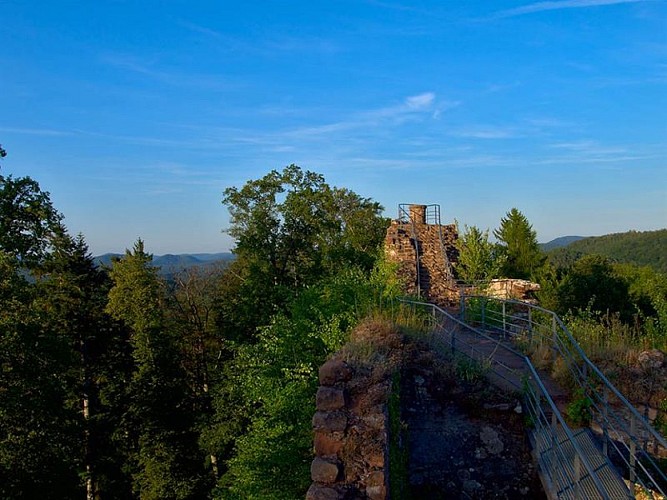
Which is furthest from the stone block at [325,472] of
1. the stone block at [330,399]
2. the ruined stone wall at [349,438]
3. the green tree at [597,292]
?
the green tree at [597,292]

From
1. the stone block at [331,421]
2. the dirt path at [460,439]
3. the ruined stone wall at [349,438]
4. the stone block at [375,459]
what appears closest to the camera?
the ruined stone wall at [349,438]

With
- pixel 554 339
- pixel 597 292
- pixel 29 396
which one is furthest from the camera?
pixel 597 292

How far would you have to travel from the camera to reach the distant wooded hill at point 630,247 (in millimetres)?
109312

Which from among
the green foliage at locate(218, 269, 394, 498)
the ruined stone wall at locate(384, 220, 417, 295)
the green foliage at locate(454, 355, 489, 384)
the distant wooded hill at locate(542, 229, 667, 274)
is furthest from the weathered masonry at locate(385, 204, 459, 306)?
the distant wooded hill at locate(542, 229, 667, 274)

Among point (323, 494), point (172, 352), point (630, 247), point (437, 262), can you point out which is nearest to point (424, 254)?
point (437, 262)

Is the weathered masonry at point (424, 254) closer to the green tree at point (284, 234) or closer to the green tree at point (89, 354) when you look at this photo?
the green tree at point (284, 234)

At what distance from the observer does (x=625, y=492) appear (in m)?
5.70

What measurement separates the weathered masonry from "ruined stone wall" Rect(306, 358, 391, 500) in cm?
1163

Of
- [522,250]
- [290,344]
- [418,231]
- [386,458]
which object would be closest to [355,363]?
[386,458]

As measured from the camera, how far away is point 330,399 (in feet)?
21.7

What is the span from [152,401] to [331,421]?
18719mm

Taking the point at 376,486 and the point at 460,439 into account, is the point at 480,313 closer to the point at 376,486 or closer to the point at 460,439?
the point at 460,439

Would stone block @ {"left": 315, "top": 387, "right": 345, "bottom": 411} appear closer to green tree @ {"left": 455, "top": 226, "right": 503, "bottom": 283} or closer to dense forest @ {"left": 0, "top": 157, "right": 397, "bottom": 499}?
dense forest @ {"left": 0, "top": 157, "right": 397, "bottom": 499}

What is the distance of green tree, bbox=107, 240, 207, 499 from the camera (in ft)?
70.9
